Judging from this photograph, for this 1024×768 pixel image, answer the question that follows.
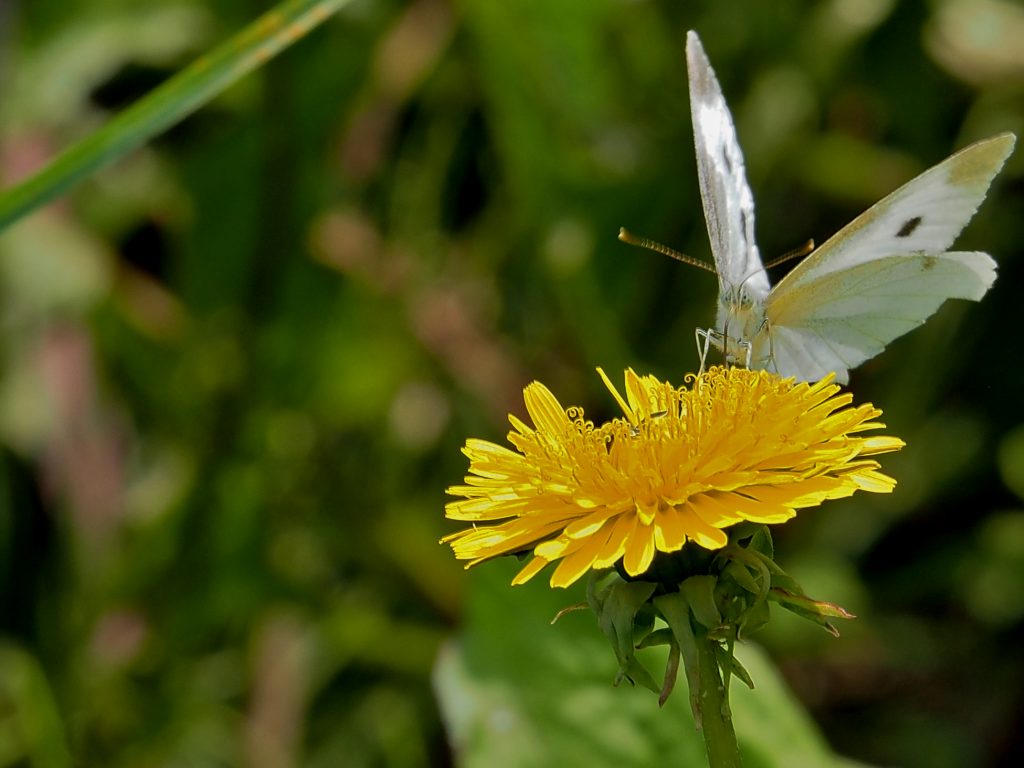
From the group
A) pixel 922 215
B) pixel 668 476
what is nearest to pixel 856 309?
pixel 922 215

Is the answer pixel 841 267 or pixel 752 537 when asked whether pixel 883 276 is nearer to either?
pixel 841 267

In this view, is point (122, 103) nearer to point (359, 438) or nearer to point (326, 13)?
point (359, 438)

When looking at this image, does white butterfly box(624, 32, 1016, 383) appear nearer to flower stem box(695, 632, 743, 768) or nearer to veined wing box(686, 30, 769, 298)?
veined wing box(686, 30, 769, 298)

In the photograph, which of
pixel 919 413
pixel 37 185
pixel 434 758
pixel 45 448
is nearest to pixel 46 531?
pixel 45 448

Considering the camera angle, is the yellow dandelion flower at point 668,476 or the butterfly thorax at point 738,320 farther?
the butterfly thorax at point 738,320

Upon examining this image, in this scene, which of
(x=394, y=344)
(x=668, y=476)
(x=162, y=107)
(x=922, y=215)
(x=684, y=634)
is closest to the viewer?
(x=684, y=634)

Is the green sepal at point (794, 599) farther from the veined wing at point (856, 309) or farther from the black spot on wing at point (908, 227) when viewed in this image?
the black spot on wing at point (908, 227)

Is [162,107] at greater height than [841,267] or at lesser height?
greater

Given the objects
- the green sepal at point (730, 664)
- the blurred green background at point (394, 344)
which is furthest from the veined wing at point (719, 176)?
the blurred green background at point (394, 344)
